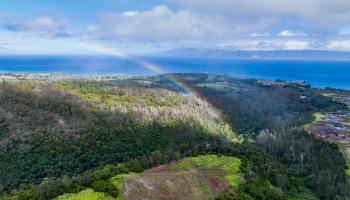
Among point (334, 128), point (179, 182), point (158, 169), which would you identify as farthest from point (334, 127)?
point (179, 182)

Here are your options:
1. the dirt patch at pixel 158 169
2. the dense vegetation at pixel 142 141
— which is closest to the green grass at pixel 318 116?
the dense vegetation at pixel 142 141

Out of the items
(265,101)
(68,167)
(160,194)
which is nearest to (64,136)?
(68,167)

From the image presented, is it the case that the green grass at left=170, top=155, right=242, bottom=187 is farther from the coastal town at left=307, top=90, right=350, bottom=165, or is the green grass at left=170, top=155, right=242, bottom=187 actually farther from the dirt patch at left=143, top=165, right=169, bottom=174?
the coastal town at left=307, top=90, right=350, bottom=165

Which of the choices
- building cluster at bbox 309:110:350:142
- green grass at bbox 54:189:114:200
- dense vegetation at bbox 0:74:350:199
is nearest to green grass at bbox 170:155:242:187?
dense vegetation at bbox 0:74:350:199

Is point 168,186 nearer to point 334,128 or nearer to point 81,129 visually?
point 81,129

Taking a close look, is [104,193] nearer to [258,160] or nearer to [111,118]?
[258,160]

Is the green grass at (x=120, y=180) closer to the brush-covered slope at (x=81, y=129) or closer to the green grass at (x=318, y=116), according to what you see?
the brush-covered slope at (x=81, y=129)
